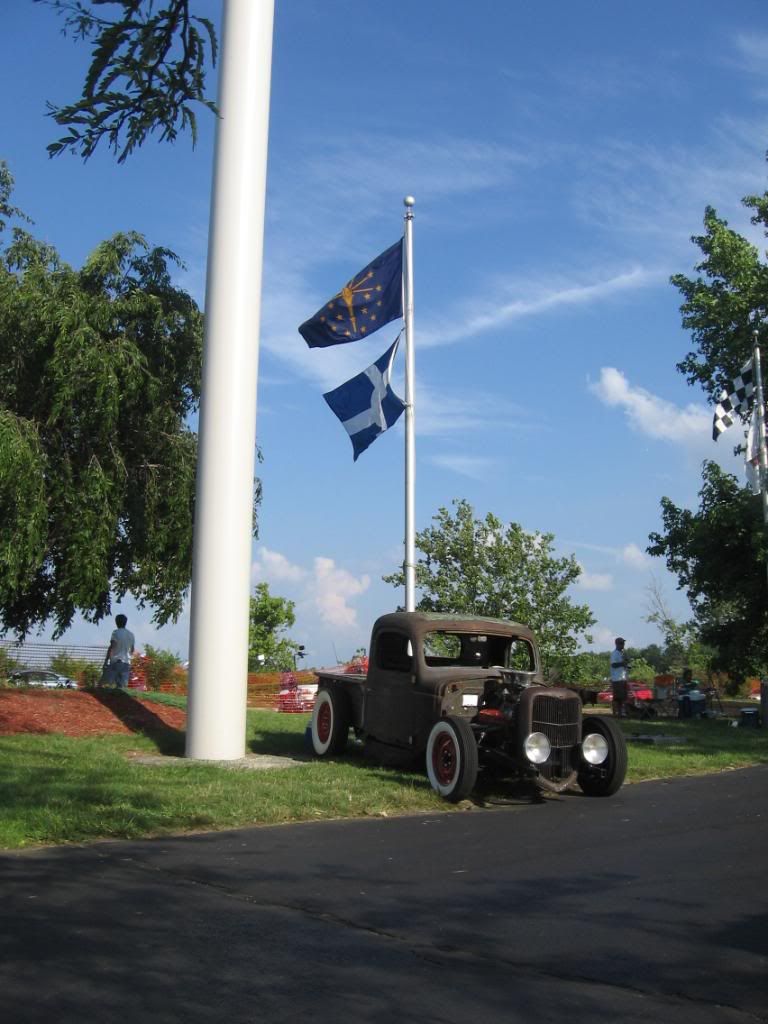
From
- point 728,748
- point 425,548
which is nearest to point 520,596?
point 425,548

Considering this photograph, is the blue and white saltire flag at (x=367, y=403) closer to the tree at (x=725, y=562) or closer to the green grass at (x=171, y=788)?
the green grass at (x=171, y=788)

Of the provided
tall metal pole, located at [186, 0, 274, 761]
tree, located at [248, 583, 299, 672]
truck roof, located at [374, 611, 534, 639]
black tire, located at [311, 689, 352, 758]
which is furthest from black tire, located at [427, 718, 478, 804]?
tree, located at [248, 583, 299, 672]

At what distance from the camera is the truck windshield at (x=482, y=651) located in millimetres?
11500

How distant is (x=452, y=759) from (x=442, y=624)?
2.03 metres

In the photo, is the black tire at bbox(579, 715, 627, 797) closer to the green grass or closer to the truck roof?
the green grass

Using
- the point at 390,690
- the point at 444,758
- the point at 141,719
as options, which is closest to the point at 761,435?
the point at 390,690

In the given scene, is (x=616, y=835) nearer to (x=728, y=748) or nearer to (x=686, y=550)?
(x=728, y=748)

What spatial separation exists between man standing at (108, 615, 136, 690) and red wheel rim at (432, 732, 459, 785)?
953 cm

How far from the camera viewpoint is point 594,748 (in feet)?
32.7

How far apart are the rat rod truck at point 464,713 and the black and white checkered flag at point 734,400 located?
11.7 meters

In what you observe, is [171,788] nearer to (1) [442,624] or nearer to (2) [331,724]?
(2) [331,724]

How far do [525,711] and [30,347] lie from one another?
11273 millimetres

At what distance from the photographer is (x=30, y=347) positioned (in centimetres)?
1709

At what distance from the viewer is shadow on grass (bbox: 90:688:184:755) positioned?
13.0 metres
